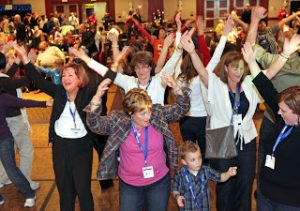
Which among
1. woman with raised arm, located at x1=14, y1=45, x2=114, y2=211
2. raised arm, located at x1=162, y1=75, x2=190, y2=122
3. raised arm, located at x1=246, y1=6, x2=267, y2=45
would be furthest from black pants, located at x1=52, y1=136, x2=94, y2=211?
raised arm, located at x1=246, y1=6, x2=267, y2=45

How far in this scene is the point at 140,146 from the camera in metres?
3.07

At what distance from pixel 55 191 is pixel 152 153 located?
7.50ft

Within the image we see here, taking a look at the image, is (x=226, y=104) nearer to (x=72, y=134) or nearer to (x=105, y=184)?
(x=72, y=134)

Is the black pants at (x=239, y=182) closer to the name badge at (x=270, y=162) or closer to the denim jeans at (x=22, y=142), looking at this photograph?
the name badge at (x=270, y=162)

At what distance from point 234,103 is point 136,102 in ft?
3.08

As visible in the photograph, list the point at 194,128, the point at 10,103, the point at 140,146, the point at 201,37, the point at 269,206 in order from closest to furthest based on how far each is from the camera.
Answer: the point at 269,206 → the point at 140,146 → the point at 10,103 → the point at 194,128 → the point at 201,37

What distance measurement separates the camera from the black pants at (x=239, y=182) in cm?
352

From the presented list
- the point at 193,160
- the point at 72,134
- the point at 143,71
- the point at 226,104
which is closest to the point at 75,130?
the point at 72,134

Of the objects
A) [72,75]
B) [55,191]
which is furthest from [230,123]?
[55,191]

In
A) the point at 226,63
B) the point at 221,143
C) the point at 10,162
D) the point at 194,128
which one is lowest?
the point at 10,162

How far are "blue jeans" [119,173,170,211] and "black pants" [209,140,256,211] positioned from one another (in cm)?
62

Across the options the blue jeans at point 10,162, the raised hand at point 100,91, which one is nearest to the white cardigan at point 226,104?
the raised hand at point 100,91

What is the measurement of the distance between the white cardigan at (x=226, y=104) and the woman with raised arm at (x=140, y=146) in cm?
40

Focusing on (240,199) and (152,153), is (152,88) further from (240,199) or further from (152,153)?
(240,199)
